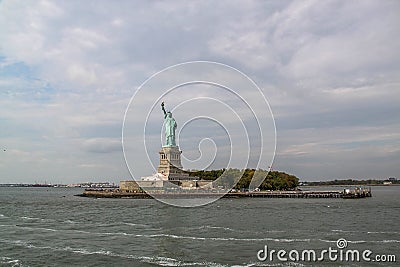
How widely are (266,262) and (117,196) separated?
79.3 m

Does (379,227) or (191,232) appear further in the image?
(379,227)

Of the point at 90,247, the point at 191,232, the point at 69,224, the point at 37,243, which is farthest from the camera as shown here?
the point at 69,224

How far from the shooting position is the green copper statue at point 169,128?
365 ft

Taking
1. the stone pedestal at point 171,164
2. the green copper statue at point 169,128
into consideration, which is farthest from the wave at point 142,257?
the green copper statue at point 169,128

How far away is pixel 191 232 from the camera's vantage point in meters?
34.2

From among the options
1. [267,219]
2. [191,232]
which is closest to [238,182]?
[267,219]

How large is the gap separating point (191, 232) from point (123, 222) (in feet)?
34.2

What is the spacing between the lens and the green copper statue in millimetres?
111375

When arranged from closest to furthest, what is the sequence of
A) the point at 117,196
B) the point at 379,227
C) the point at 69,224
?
the point at 379,227, the point at 69,224, the point at 117,196

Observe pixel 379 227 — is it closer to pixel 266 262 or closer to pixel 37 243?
pixel 266 262

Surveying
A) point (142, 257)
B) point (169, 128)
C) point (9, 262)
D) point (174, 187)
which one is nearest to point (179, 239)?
point (142, 257)

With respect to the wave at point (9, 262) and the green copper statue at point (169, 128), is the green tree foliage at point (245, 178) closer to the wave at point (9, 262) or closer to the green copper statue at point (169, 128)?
the green copper statue at point (169, 128)

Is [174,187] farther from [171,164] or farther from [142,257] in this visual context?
[142,257]
